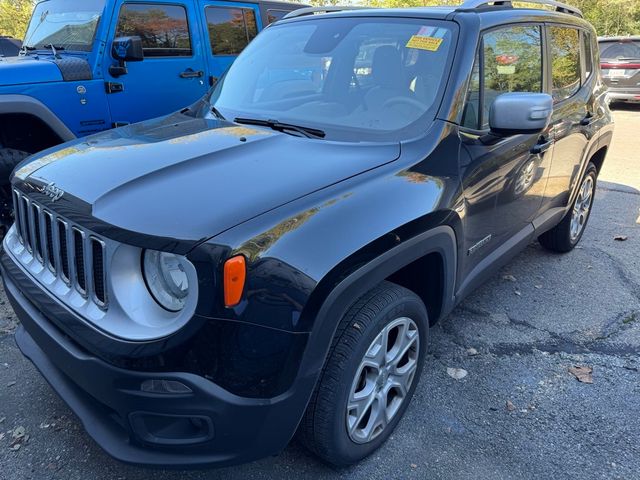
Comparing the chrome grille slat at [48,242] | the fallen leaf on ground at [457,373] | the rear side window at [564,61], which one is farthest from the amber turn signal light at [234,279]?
the rear side window at [564,61]

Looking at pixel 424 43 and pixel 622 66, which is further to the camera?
pixel 622 66

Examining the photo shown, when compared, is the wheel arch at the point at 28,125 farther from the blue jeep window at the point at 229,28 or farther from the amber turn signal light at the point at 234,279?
the amber turn signal light at the point at 234,279

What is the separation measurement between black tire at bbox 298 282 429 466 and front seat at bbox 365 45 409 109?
39.4 inches

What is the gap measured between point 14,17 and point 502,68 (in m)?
17.5

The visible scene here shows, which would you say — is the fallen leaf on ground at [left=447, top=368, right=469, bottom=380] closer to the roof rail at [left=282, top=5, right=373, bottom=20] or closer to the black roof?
the black roof

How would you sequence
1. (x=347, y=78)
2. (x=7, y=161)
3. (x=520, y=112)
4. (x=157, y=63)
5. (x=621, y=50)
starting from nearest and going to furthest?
1. (x=520, y=112)
2. (x=347, y=78)
3. (x=7, y=161)
4. (x=157, y=63)
5. (x=621, y=50)

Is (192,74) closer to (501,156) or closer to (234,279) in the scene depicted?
(501,156)

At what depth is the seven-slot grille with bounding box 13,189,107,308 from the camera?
1.82 meters

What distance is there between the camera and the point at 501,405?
2734 mm

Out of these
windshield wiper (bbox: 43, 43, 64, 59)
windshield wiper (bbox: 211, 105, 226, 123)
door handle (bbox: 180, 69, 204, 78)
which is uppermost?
windshield wiper (bbox: 43, 43, 64, 59)

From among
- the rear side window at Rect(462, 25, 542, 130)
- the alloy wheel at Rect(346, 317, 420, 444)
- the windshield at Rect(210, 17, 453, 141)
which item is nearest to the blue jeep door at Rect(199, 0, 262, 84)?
the windshield at Rect(210, 17, 453, 141)

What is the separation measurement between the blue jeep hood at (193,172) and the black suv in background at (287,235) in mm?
11

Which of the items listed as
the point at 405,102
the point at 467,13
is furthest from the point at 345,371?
the point at 467,13

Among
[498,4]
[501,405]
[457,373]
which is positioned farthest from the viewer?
[498,4]
